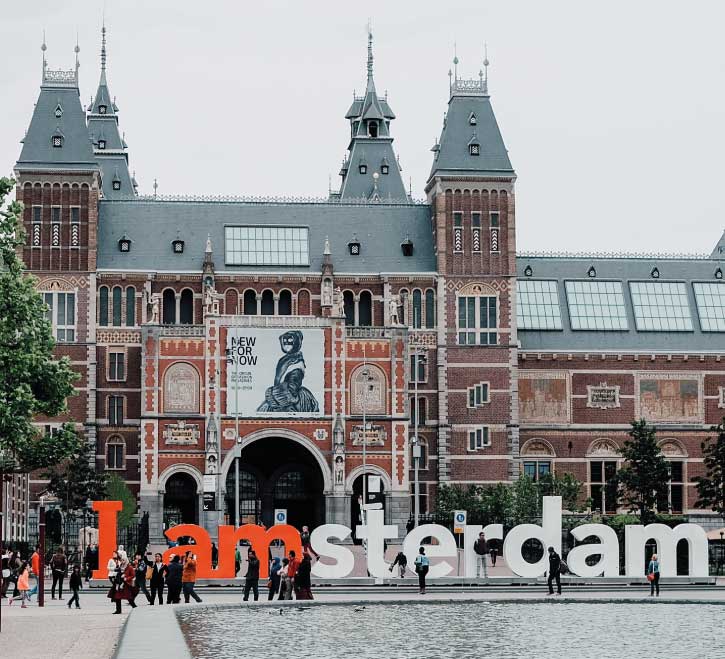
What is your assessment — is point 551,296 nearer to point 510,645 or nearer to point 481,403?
point 481,403

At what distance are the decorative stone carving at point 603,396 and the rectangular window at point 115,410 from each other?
26.4 metres

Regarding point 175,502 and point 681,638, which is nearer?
point 681,638

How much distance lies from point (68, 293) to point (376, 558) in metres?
39.6

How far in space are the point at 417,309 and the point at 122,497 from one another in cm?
2041

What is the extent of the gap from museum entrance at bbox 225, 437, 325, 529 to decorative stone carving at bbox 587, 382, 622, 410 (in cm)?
1646

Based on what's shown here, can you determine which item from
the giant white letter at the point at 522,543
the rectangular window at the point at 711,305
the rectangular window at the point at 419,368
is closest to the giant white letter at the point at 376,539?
the giant white letter at the point at 522,543

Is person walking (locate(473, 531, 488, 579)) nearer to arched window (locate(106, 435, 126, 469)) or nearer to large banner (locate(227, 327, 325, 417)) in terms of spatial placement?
large banner (locate(227, 327, 325, 417))

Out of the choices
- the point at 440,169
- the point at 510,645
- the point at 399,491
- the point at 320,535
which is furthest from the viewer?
the point at 440,169

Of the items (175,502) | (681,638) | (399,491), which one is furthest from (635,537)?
(175,502)

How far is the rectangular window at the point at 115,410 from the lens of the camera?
89125mm

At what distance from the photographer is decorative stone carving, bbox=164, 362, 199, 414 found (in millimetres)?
85688

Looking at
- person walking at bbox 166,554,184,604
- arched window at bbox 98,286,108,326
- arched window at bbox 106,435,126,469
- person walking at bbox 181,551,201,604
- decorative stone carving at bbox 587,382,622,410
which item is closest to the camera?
person walking at bbox 166,554,184,604

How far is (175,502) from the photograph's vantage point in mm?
88625

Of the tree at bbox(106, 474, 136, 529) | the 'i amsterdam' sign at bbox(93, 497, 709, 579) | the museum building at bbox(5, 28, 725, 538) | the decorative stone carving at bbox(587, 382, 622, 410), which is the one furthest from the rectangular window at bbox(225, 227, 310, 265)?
the 'i amsterdam' sign at bbox(93, 497, 709, 579)
